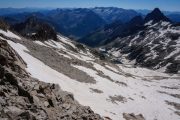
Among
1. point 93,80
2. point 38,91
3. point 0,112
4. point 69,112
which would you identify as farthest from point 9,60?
point 93,80

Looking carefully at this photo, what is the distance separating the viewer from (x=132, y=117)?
41.2m

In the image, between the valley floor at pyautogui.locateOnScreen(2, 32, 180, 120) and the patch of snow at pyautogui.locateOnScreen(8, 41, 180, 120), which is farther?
the valley floor at pyautogui.locateOnScreen(2, 32, 180, 120)

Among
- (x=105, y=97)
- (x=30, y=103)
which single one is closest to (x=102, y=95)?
(x=105, y=97)

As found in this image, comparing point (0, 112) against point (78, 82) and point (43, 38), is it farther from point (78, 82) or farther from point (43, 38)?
point (43, 38)

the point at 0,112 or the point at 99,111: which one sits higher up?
the point at 0,112

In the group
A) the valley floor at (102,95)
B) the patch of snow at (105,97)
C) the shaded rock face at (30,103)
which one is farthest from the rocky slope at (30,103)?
the patch of snow at (105,97)

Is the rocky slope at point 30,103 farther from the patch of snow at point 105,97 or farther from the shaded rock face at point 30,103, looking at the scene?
the patch of snow at point 105,97

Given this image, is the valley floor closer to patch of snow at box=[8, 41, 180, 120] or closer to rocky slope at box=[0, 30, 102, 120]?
patch of snow at box=[8, 41, 180, 120]

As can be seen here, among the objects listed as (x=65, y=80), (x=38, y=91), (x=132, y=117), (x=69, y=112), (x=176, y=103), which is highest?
(x=38, y=91)

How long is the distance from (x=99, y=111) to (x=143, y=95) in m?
23.4

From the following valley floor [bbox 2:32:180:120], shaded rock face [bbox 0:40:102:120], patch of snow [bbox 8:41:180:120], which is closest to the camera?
shaded rock face [bbox 0:40:102:120]

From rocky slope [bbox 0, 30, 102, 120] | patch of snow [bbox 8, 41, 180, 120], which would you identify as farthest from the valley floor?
rocky slope [bbox 0, 30, 102, 120]

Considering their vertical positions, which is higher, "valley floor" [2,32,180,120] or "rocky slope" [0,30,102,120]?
"rocky slope" [0,30,102,120]

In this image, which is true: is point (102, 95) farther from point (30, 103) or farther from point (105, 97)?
point (30, 103)
